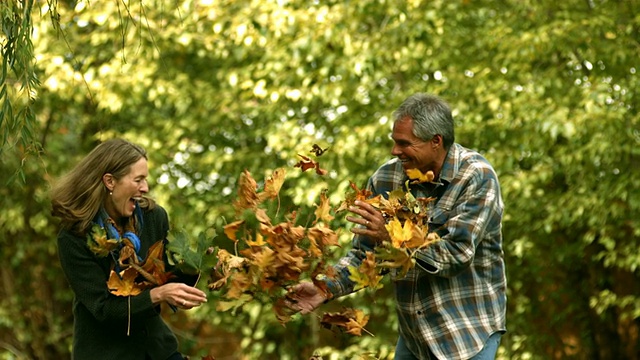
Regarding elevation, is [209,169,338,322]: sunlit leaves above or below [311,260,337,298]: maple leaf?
above

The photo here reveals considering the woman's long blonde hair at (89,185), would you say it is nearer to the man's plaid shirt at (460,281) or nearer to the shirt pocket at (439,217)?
the man's plaid shirt at (460,281)

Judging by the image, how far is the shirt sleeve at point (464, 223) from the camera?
3.34 meters

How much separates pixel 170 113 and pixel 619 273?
3635mm

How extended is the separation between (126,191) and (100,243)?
0.31 meters

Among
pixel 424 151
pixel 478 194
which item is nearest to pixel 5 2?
pixel 424 151

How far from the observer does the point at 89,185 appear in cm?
364

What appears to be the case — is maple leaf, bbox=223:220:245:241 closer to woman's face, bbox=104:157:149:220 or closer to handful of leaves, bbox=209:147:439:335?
handful of leaves, bbox=209:147:439:335

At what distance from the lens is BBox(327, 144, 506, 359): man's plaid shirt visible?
3486 mm

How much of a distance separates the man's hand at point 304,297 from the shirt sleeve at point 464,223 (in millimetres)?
375

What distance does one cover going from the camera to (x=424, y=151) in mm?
3564

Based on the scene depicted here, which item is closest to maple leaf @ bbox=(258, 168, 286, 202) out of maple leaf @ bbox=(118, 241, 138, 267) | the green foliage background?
maple leaf @ bbox=(118, 241, 138, 267)

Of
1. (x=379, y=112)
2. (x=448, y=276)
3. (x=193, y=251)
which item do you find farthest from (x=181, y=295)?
(x=379, y=112)

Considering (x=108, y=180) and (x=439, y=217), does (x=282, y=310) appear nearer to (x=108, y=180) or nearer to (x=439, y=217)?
(x=439, y=217)

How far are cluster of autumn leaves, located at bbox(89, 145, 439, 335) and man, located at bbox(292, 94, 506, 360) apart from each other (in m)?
0.11
